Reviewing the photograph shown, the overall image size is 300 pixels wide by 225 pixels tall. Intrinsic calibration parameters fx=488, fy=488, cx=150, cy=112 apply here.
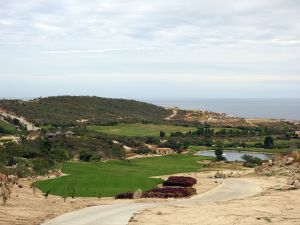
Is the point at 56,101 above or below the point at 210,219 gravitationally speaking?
above

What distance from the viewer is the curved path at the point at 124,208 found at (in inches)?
758

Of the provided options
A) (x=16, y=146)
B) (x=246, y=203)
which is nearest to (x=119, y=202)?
(x=246, y=203)

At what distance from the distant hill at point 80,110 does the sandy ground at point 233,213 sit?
78.0m

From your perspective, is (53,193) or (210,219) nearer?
(210,219)

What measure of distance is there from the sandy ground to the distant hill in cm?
7804

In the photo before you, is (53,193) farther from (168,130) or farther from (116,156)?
(168,130)

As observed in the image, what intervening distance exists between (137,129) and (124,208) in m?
81.5

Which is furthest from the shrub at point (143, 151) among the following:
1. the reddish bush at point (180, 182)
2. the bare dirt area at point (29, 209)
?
A: the bare dirt area at point (29, 209)

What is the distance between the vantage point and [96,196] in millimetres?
29812

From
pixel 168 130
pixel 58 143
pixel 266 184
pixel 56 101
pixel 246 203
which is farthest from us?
pixel 56 101

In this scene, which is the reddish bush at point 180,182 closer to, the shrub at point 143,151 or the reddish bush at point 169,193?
the reddish bush at point 169,193

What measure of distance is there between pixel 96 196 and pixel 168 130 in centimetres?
7910

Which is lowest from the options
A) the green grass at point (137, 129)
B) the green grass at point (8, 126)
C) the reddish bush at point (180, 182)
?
the reddish bush at point (180, 182)

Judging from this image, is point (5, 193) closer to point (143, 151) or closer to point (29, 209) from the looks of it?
point (29, 209)
